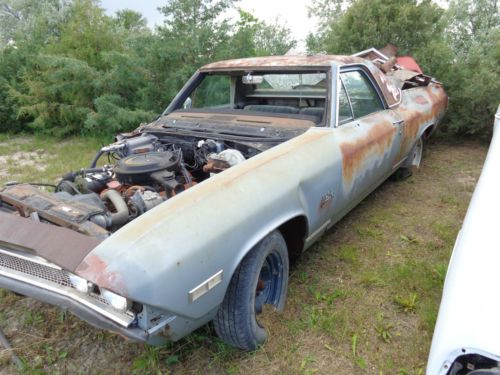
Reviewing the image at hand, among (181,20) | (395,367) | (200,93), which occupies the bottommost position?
(395,367)

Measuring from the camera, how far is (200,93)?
3.64 metres

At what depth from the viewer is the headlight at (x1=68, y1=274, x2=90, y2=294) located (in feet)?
4.74

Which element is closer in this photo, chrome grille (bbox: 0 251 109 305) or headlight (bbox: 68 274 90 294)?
headlight (bbox: 68 274 90 294)

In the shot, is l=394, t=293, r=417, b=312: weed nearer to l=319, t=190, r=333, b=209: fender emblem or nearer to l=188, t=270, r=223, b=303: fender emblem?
l=319, t=190, r=333, b=209: fender emblem

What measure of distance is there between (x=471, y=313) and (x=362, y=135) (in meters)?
1.66

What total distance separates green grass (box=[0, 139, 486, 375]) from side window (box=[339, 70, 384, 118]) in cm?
97

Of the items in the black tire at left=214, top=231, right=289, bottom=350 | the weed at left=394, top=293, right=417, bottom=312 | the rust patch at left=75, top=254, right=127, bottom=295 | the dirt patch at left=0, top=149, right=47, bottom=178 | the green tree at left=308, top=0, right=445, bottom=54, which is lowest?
the dirt patch at left=0, top=149, right=47, bottom=178

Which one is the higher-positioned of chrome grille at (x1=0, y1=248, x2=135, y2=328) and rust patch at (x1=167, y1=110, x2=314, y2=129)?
rust patch at (x1=167, y1=110, x2=314, y2=129)

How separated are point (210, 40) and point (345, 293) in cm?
503

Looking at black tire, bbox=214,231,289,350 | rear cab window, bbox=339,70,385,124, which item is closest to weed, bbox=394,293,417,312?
black tire, bbox=214,231,289,350

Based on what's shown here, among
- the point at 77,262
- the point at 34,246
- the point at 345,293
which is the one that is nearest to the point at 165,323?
the point at 77,262

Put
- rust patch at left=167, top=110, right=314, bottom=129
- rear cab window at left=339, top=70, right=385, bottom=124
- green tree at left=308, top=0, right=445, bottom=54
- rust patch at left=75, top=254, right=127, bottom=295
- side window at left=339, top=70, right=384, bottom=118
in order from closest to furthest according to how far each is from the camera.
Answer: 1. rust patch at left=75, top=254, right=127, bottom=295
2. rust patch at left=167, top=110, right=314, bottom=129
3. rear cab window at left=339, top=70, right=385, bottom=124
4. side window at left=339, top=70, right=384, bottom=118
5. green tree at left=308, top=0, right=445, bottom=54

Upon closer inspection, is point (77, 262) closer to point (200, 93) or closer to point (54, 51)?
point (200, 93)

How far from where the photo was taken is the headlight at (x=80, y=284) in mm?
1445
